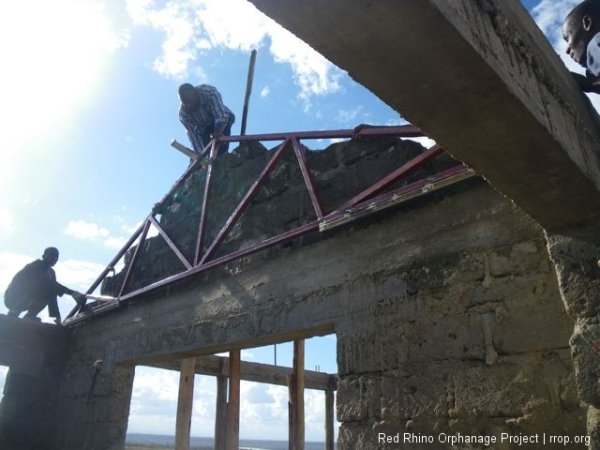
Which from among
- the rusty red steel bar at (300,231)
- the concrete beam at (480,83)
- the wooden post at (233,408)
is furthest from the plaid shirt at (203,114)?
the concrete beam at (480,83)

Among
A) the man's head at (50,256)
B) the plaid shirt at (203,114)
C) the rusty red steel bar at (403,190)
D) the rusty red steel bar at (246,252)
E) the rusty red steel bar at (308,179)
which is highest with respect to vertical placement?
the plaid shirt at (203,114)

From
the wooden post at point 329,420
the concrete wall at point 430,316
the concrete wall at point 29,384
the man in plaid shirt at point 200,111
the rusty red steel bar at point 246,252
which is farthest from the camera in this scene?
the wooden post at point 329,420

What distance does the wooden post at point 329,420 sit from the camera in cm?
1077

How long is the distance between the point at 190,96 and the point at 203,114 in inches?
13.2

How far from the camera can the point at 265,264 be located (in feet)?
14.9

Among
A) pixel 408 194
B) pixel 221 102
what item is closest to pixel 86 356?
pixel 221 102

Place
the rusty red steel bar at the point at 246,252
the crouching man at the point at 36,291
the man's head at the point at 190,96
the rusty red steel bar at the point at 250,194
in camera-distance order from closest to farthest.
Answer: the rusty red steel bar at the point at 246,252 < the rusty red steel bar at the point at 250,194 < the crouching man at the point at 36,291 < the man's head at the point at 190,96

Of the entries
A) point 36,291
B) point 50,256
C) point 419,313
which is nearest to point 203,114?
point 50,256

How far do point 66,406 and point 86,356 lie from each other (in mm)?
638

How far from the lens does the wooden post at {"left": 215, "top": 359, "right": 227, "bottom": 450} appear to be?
8016mm

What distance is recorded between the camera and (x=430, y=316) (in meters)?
3.26

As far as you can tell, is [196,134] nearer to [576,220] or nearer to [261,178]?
[261,178]

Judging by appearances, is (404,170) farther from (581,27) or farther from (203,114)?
(203,114)

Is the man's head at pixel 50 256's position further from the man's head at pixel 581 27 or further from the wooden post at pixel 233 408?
the man's head at pixel 581 27
